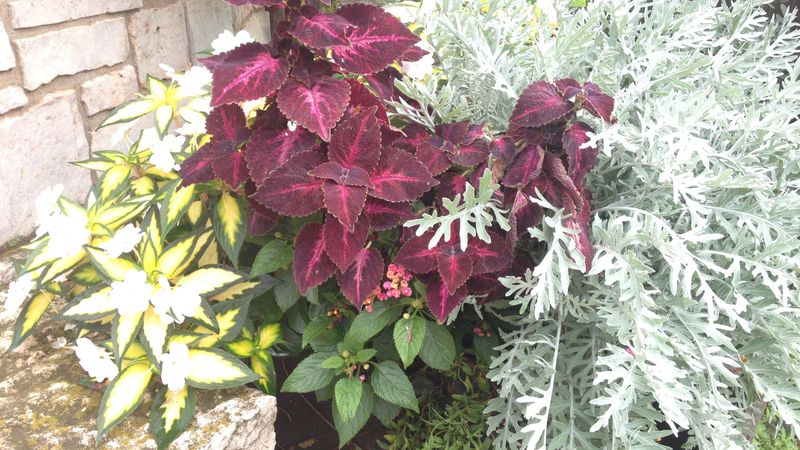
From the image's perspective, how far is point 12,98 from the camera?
1.68 m

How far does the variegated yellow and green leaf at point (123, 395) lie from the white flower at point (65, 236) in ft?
0.83

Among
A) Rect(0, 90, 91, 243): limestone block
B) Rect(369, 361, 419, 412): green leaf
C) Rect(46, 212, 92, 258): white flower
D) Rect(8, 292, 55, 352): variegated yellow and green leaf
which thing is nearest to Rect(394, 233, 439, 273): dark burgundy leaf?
Rect(369, 361, 419, 412): green leaf

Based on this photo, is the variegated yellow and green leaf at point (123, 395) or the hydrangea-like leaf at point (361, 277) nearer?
the variegated yellow and green leaf at point (123, 395)

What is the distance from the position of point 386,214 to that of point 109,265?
51cm

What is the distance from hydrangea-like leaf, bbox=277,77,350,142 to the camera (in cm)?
111

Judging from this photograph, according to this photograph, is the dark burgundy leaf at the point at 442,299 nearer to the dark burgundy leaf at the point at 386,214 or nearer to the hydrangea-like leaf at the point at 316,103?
the dark burgundy leaf at the point at 386,214

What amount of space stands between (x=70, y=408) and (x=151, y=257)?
0.30 meters

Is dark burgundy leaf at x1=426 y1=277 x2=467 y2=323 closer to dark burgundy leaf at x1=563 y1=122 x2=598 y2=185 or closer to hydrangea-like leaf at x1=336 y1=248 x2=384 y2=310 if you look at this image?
hydrangea-like leaf at x1=336 y1=248 x2=384 y2=310

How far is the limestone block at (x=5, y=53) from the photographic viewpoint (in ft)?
5.38

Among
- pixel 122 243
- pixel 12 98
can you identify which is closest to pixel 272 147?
pixel 122 243

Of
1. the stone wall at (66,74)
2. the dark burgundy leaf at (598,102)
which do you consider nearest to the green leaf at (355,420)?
the dark burgundy leaf at (598,102)

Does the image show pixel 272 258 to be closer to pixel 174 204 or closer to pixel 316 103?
pixel 174 204

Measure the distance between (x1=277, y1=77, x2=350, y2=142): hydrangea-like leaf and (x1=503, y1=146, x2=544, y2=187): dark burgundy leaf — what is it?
0.31 metres

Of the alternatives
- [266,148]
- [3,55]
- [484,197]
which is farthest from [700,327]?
[3,55]
